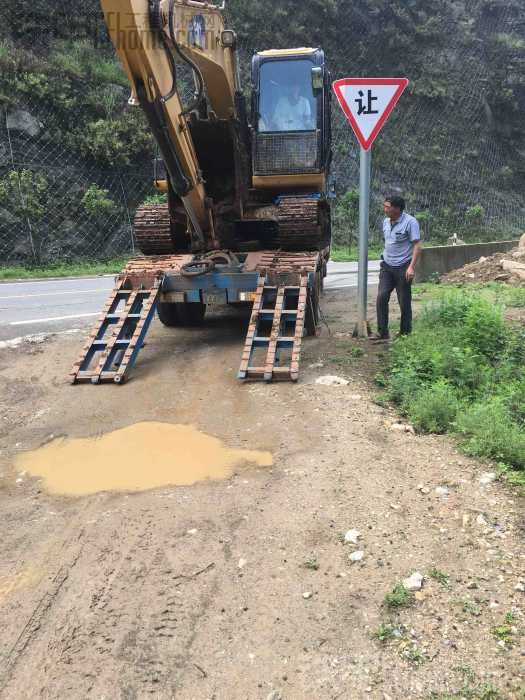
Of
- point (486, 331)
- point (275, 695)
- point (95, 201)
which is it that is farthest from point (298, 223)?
point (95, 201)

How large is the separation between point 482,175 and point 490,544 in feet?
120

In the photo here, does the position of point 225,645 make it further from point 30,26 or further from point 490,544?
point 30,26

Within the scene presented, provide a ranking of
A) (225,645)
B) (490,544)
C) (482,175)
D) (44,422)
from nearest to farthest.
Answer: (225,645) → (490,544) → (44,422) → (482,175)

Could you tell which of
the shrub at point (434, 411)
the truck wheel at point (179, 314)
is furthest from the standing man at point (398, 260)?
the truck wheel at point (179, 314)

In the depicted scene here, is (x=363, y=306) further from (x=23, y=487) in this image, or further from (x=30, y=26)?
(x=30, y=26)

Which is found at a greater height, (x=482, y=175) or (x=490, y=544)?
(x=490, y=544)

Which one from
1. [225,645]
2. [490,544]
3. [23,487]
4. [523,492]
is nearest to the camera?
[225,645]

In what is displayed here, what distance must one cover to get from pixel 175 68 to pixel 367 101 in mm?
1978

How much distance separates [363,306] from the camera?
646 centimetres

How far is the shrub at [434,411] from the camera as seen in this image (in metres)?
4.07

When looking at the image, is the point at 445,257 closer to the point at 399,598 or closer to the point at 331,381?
the point at 331,381

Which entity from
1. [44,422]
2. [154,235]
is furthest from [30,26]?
[44,422]

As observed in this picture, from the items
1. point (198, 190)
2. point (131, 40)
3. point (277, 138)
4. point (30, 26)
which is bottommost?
point (198, 190)

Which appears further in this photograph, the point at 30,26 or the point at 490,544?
the point at 30,26
